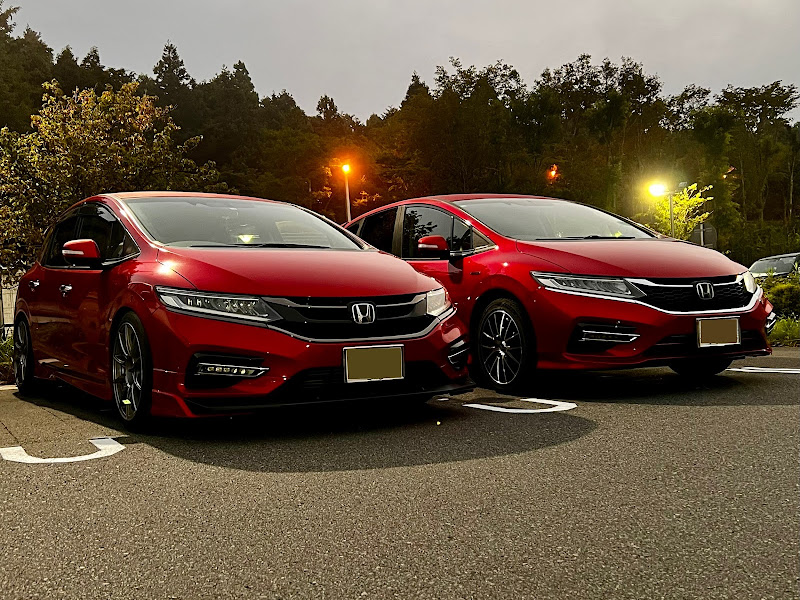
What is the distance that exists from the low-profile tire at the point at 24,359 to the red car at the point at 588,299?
326cm

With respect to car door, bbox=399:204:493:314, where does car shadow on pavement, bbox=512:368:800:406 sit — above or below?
below

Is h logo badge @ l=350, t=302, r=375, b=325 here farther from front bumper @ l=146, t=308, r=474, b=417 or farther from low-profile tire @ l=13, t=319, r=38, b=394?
low-profile tire @ l=13, t=319, r=38, b=394

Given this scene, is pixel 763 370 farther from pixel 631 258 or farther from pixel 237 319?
pixel 237 319

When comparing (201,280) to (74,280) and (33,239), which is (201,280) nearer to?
(74,280)

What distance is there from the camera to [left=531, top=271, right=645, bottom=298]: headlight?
21.9 feet

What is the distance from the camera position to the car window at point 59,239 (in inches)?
293

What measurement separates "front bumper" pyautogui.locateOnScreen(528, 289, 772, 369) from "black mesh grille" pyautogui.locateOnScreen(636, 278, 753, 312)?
0.21 ft

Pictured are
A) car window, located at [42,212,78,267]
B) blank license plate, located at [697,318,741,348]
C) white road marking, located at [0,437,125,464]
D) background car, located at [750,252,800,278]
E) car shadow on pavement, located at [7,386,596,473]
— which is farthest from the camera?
background car, located at [750,252,800,278]

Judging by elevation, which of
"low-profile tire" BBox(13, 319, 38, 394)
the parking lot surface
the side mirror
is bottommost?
the parking lot surface

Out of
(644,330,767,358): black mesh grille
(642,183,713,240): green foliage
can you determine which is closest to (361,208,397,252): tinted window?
(644,330,767,358): black mesh grille

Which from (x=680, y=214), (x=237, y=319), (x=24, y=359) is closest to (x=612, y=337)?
(x=237, y=319)

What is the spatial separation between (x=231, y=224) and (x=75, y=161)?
1398cm

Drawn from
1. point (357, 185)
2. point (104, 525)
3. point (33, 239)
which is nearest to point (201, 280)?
point (104, 525)

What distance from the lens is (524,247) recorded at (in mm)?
7234
